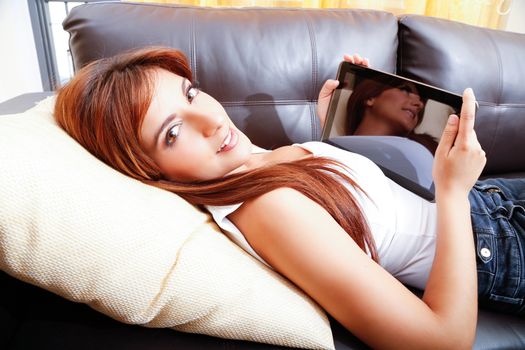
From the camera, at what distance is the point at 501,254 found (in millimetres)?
753

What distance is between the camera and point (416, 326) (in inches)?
22.2

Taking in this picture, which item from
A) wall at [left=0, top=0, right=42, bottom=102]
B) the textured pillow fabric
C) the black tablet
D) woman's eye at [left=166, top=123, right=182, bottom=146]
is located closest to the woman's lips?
woman's eye at [left=166, top=123, right=182, bottom=146]

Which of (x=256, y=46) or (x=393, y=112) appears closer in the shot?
(x=393, y=112)

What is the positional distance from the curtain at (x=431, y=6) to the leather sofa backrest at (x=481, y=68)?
703 millimetres

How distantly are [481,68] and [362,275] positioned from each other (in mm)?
1038

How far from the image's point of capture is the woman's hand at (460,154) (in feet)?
2.17

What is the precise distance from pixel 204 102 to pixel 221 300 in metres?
0.43

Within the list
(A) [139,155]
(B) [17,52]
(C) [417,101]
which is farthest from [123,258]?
(B) [17,52]

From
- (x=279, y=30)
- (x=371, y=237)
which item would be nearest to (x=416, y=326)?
(x=371, y=237)

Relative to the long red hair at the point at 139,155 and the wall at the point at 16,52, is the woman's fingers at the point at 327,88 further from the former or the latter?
the wall at the point at 16,52

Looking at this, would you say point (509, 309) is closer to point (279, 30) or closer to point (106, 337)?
point (106, 337)

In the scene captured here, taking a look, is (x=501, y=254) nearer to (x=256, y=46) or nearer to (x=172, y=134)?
(x=172, y=134)

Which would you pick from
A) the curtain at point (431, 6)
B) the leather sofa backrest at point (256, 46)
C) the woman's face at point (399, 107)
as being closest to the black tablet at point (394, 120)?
the woman's face at point (399, 107)

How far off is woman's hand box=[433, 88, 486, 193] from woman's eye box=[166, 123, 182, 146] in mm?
517
